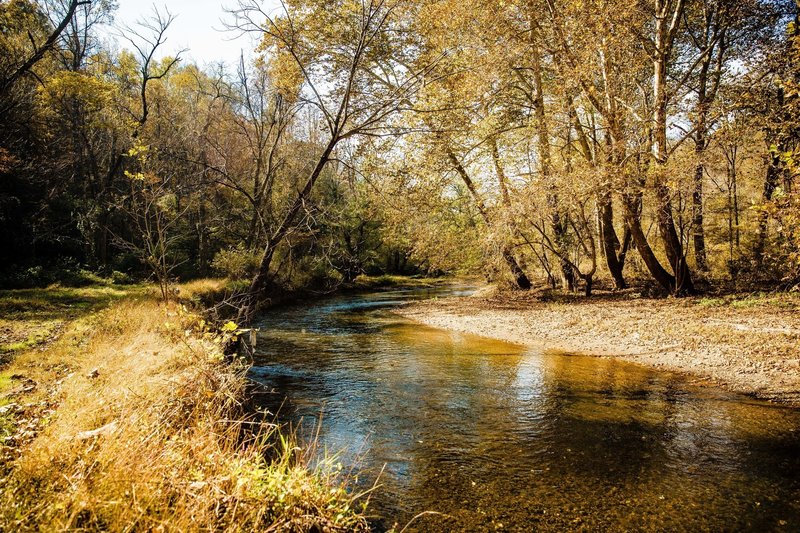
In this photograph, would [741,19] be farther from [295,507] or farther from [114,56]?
[114,56]

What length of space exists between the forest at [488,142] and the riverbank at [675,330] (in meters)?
1.89

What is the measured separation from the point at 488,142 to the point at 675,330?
10954mm

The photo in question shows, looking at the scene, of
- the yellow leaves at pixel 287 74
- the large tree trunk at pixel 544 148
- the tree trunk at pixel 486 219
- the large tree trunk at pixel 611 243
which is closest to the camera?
the yellow leaves at pixel 287 74

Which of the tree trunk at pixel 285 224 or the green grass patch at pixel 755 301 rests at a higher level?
the tree trunk at pixel 285 224

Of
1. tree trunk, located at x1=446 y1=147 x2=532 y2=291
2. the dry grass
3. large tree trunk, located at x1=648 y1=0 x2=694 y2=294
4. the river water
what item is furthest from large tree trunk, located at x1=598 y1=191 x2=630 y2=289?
the dry grass

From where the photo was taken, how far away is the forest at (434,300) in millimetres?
4520

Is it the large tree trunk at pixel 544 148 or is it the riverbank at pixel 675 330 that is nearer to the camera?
the riverbank at pixel 675 330

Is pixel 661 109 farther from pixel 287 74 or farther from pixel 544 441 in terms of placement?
pixel 287 74

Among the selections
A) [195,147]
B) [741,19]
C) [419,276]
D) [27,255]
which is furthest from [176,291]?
[419,276]

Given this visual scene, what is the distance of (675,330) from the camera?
1178cm

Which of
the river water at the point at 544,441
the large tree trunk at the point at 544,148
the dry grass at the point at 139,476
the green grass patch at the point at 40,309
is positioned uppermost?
the large tree trunk at the point at 544,148

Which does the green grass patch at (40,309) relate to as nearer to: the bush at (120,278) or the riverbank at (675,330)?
the bush at (120,278)

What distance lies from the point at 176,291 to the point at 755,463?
15.4 meters

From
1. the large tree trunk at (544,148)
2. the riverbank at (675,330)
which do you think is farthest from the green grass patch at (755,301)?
the large tree trunk at (544,148)
